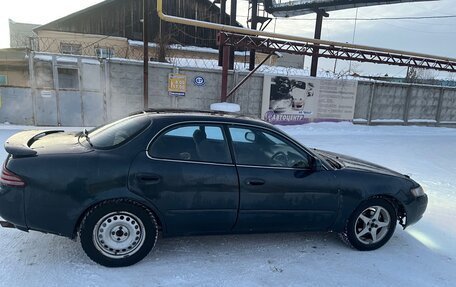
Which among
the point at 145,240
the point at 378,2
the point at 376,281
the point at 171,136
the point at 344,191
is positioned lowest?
the point at 376,281

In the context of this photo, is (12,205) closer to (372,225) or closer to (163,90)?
(372,225)

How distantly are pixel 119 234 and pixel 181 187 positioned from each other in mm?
736

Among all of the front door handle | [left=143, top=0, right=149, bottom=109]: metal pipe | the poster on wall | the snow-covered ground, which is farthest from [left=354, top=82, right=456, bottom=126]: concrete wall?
the front door handle

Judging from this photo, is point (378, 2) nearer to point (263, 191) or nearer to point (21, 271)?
point (263, 191)

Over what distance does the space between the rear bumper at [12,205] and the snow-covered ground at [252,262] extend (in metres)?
0.49

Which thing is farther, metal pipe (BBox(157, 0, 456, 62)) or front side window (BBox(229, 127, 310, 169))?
metal pipe (BBox(157, 0, 456, 62))

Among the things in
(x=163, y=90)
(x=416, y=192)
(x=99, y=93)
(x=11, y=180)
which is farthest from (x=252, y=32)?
(x=11, y=180)

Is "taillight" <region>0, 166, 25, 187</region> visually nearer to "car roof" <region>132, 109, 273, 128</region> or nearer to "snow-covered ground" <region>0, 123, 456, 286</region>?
"snow-covered ground" <region>0, 123, 456, 286</region>

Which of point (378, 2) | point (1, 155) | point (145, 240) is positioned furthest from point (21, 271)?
point (378, 2)

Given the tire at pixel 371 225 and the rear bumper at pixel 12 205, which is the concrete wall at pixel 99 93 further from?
the tire at pixel 371 225

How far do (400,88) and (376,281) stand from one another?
15.2m

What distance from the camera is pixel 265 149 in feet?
12.3

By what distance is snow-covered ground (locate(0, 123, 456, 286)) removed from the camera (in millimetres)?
3150

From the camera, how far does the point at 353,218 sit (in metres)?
3.91
